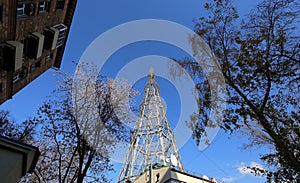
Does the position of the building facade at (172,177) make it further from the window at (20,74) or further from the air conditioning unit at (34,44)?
the air conditioning unit at (34,44)

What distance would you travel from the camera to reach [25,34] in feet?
34.5

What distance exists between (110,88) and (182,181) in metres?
10.7

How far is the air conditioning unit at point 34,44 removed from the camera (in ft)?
36.2

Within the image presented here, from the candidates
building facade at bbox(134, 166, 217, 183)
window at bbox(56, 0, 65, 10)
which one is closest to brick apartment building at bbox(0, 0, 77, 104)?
window at bbox(56, 0, 65, 10)

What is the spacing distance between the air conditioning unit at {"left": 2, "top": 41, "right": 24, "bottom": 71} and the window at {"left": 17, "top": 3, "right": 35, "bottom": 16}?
1.48 metres

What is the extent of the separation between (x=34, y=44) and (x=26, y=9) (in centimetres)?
197

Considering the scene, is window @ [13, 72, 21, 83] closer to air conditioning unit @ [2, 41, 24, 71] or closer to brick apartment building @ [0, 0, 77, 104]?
brick apartment building @ [0, 0, 77, 104]

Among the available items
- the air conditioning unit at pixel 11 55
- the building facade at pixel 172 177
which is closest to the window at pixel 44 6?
the air conditioning unit at pixel 11 55

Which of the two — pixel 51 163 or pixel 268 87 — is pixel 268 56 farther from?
pixel 51 163

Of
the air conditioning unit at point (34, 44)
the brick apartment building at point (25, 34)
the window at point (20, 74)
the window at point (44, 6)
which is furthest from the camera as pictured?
the window at point (20, 74)

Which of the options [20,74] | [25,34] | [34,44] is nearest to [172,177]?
[20,74]

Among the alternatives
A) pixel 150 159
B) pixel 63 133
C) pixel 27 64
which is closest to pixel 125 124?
pixel 63 133

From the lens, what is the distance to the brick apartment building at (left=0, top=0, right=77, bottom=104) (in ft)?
29.1

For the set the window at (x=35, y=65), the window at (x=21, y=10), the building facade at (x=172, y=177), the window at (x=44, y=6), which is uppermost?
the window at (x=44, y=6)
